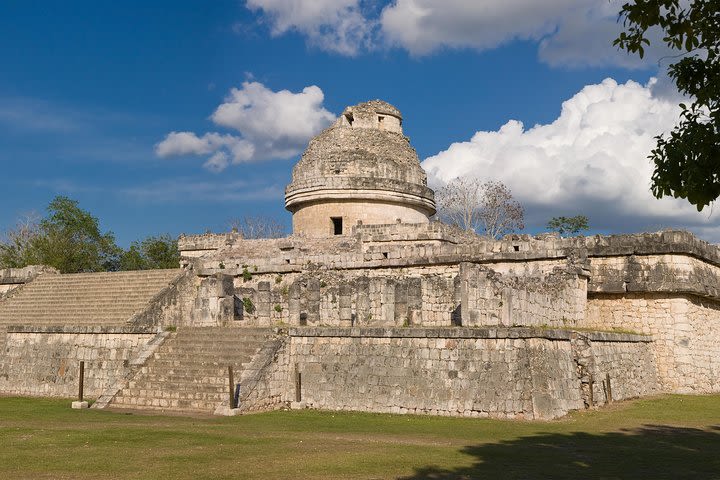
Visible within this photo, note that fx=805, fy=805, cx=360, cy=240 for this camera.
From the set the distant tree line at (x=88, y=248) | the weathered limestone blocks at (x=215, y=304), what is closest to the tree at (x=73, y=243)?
the distant tree line at (x=88, y=248)

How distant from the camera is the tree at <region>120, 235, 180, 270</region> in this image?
41.3 m

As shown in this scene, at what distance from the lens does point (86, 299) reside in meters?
26.3

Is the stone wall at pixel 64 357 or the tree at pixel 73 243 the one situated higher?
the tree at pixel 73 243

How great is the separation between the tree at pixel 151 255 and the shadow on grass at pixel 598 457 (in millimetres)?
31279

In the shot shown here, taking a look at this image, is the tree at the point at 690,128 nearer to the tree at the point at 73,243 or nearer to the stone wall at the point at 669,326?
the stone wall at the point at 669,326

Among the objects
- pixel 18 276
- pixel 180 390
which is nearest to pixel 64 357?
pixel 180 390

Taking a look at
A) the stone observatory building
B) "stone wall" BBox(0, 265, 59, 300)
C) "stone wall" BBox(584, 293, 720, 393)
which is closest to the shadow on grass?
the stone observatory building

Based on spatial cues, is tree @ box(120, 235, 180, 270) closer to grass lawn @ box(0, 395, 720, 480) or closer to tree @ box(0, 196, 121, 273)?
tree @ box(0, 196, 121, 273)

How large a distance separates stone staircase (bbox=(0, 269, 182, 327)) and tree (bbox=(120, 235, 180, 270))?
12348mm

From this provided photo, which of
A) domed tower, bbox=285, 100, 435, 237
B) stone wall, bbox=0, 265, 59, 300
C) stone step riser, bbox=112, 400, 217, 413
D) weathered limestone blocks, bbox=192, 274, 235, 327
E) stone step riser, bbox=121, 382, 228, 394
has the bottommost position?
stone step riser, bbox=112, 400, 217, 413

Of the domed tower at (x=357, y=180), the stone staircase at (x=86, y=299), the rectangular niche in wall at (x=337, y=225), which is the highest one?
the domed tower at (x=357, y=180)

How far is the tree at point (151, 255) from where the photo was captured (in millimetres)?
41281

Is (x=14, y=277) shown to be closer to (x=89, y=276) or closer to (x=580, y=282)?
(x=89, y=276)

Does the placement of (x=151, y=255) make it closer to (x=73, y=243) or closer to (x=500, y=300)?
(x=73, y=243)
